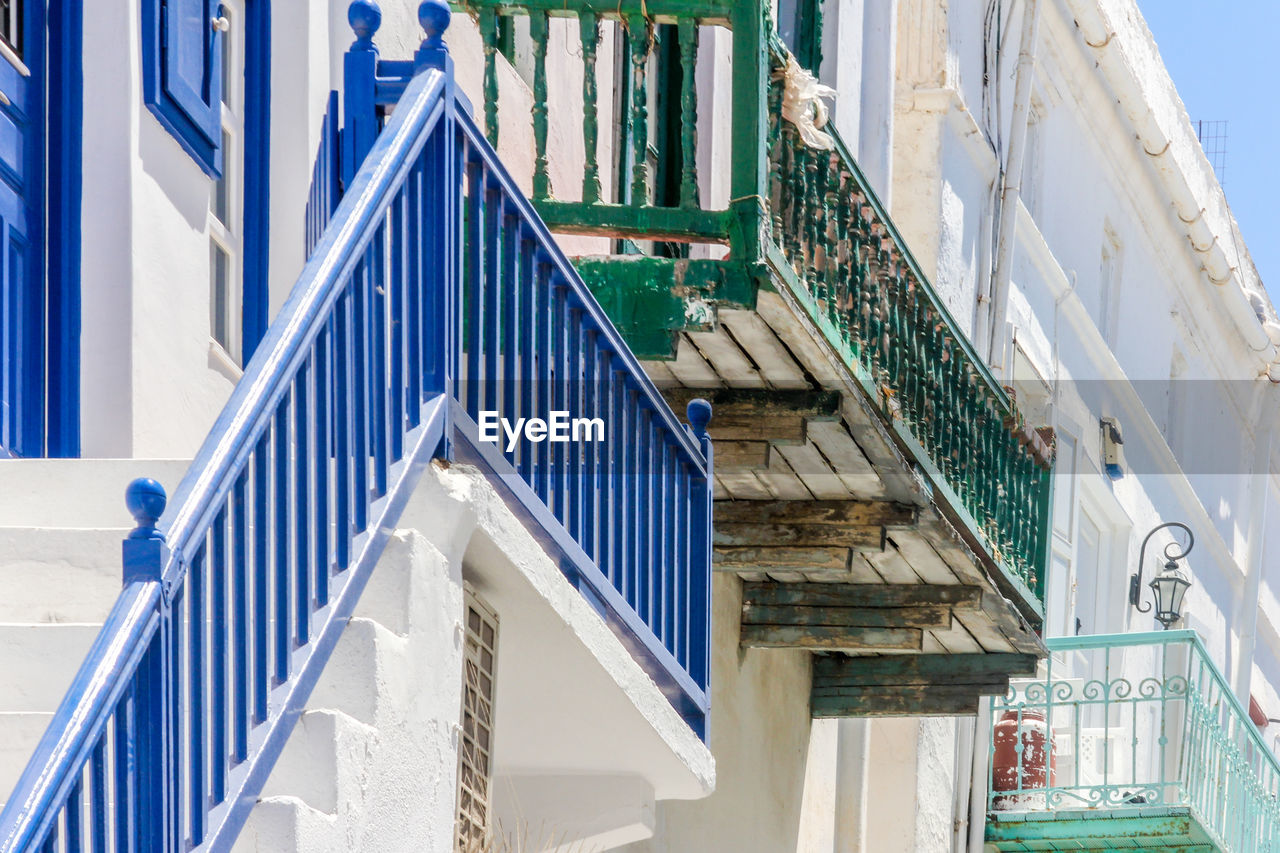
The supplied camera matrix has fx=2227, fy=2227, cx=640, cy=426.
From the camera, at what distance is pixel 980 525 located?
355 inches

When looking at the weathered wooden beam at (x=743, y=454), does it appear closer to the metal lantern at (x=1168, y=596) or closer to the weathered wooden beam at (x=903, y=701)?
the weathered wooden beam at (x=903, y=701)

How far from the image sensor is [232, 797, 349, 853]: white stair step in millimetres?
3795

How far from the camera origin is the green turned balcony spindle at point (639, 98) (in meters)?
6.61

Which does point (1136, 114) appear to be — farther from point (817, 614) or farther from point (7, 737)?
point (7, 737)

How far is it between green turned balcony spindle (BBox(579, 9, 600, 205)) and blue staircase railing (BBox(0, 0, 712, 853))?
95 centimetres

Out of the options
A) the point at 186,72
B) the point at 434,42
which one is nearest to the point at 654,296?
the point at 186,72

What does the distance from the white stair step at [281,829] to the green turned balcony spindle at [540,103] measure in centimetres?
310

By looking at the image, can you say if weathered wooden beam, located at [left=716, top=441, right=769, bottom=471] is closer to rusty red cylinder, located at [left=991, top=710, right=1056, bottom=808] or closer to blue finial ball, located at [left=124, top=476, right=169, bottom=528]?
blue finial ball, located at [left=124, top=476, right=169, bottom=528]

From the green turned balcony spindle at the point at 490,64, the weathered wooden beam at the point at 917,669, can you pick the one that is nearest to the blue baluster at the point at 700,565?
the green turned balcony spindle at the point at 490,64

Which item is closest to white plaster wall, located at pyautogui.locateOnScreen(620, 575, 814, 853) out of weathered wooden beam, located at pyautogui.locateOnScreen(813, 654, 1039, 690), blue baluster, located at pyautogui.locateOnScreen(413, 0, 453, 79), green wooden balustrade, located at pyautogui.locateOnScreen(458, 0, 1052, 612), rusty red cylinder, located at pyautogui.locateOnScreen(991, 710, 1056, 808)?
weathered wooden beam, located at pyautogui.locateOnScreen(813, 654, 1039, 690)

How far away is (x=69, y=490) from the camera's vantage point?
4988mm

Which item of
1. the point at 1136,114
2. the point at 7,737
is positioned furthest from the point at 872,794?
the point at 7,737

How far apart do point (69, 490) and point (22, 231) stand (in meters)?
1.20

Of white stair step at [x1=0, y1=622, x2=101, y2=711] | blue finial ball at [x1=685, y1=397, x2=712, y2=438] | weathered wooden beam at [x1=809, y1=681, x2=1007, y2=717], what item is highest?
weathered wooden beam at [x1=809, y1=681, x2=1007, y2=717]
